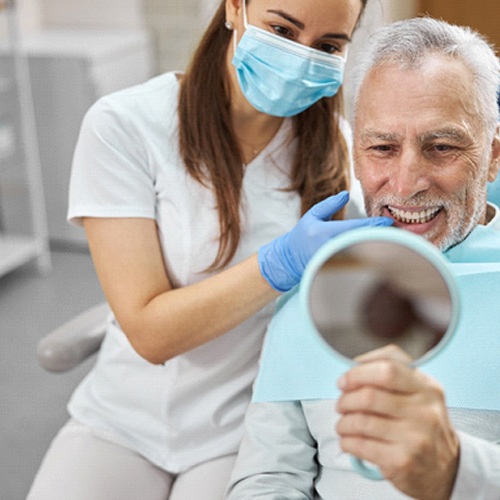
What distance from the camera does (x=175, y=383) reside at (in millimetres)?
1612

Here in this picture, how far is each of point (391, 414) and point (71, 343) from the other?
105 cm

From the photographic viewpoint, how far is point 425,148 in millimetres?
1249

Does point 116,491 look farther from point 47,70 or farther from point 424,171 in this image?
point 47,70

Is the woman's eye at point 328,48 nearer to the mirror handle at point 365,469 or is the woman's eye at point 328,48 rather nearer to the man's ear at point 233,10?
the man's ear at point 233,10

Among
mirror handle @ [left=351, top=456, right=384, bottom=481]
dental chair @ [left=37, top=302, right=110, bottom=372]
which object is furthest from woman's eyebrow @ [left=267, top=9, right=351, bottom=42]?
mirror handle @ [left=351, top=456, right=384, bottom=481]

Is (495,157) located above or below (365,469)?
above

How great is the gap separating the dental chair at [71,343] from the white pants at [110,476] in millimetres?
146

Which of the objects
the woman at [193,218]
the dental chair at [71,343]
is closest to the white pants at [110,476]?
the woman at [193,218]

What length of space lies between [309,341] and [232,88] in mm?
540

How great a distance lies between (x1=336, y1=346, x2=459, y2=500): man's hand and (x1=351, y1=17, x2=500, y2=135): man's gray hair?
60cm

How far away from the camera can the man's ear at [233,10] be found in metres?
1.57

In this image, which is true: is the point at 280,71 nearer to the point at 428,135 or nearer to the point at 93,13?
the point at 428,135

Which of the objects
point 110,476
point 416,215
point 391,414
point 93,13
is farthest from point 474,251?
point 93,13

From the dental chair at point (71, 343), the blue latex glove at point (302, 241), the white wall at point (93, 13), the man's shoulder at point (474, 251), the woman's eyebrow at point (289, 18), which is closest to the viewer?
the blue latex glove at point (302, 241)
